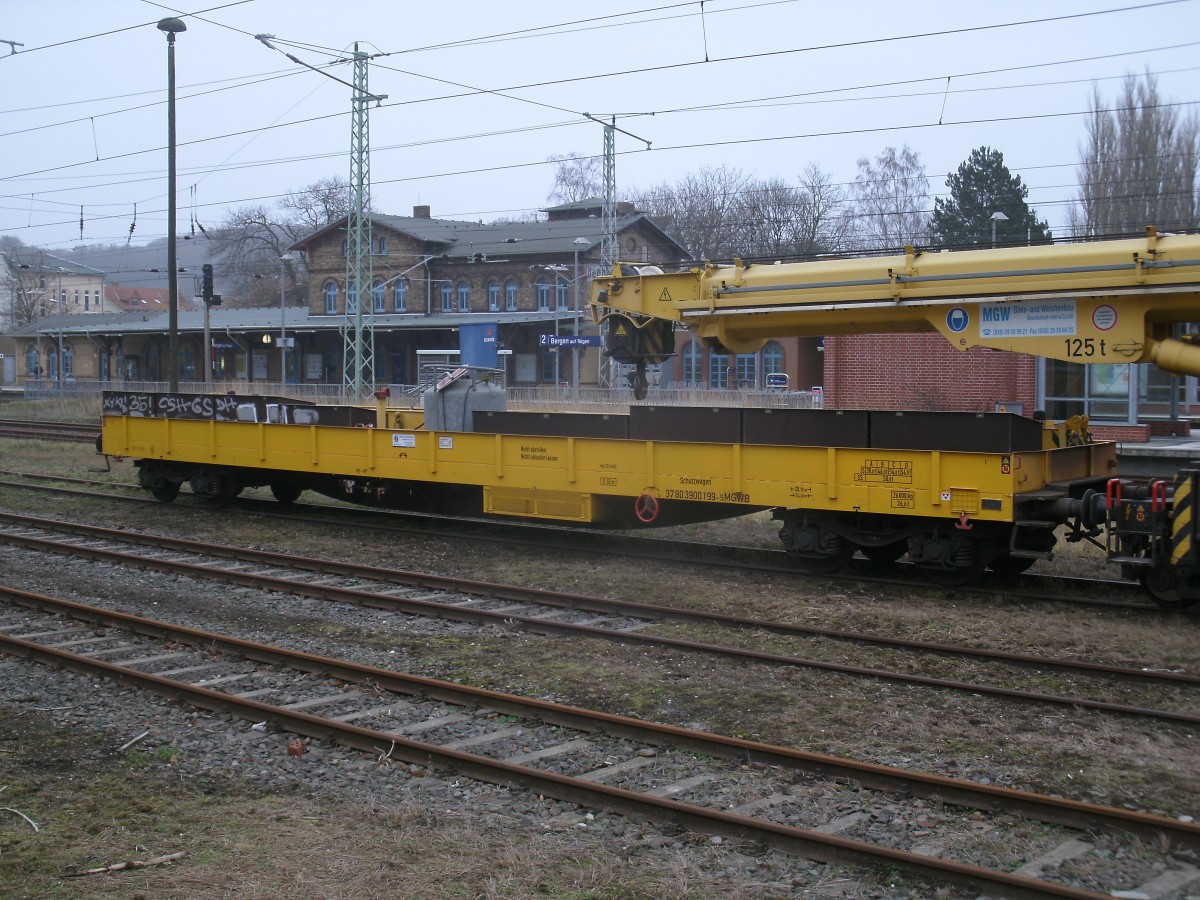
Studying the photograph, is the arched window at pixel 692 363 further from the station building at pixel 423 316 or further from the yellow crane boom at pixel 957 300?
the yellow crane boom at pixel 957 300

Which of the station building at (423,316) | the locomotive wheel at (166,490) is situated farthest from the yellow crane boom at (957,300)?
the station building at (423,316)

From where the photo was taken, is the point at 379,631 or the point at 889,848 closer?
the point at 889,848

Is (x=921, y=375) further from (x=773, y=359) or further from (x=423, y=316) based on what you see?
(x=423, y=316)

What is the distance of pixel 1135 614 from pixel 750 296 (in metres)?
4.98

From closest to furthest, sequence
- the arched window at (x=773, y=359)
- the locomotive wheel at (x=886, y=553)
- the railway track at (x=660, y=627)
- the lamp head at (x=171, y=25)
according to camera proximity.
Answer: the railway track at (x=660, y=627), the locomotive wheel at (x=886, y=553), the lamp head at (x=171, y=25), the arched window at (x=773, y=359)

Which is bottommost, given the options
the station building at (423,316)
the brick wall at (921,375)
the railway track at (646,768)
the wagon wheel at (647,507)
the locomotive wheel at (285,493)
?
the railway track at (646,768)

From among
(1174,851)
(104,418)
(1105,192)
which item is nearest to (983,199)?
(1105,192)

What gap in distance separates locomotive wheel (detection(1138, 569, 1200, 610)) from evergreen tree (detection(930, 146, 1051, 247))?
38.6 m

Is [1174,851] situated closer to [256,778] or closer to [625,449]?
[256,778]

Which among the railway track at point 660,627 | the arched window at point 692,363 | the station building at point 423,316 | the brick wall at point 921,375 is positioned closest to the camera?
the railway track at point 660,627

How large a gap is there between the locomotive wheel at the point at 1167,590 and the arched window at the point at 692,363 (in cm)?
3661

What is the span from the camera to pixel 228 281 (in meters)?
120

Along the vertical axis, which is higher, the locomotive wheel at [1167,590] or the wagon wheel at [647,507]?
the wagon wheel at [647,507]

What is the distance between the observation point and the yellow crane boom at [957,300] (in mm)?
9664
